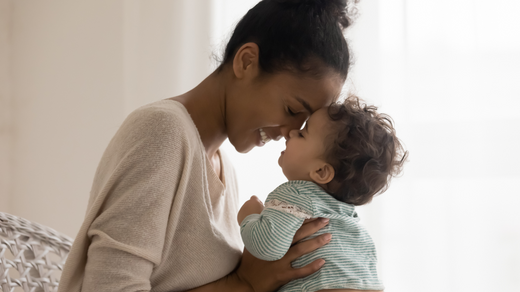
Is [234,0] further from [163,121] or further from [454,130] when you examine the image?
[163,121]

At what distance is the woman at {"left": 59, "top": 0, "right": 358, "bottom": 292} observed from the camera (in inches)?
35.7

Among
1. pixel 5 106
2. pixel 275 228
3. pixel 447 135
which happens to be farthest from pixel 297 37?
pixel 5 106

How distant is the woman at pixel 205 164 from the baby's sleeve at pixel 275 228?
63mm

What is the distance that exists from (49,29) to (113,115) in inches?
27.7

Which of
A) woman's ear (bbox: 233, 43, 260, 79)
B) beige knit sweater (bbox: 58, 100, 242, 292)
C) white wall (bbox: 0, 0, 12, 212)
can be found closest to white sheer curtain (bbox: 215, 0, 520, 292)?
woman's ear (bbox: 233, 43, 260, 79)

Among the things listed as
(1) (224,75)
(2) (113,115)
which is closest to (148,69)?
(2) (113,115)

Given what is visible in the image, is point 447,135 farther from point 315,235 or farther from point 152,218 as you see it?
point 152,218

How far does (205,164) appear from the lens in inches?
42.5

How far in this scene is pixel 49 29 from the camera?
8.62 ft

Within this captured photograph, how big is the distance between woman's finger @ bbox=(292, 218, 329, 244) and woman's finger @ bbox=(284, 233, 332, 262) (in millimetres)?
16

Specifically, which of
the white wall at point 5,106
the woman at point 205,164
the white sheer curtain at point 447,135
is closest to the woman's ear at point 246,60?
the woman at point 205,164

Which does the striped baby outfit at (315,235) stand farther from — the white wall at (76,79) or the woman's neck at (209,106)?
the white wall at (76,79)

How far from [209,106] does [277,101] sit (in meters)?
0.19

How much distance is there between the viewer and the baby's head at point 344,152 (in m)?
1.08
